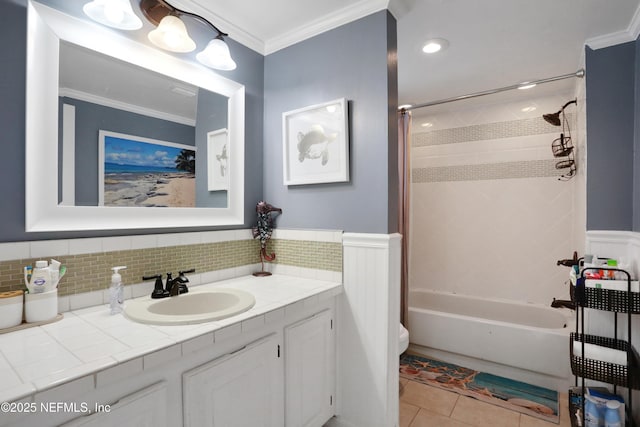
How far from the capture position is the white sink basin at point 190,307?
1.13 m

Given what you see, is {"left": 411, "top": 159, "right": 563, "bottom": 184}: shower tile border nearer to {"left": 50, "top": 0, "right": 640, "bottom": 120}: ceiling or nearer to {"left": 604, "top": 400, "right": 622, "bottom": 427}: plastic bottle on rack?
{"left": 50, "top": 0, "right": 640, "bottom": 120}: ceiling

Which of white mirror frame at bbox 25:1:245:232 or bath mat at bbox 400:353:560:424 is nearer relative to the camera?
white mirror frame at bbox 25:1:245:232

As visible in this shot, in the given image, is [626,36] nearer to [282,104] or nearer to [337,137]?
[337,137]

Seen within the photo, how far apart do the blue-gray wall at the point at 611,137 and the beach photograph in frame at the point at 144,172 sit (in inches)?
95.3

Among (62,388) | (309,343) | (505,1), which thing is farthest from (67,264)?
(505,1)

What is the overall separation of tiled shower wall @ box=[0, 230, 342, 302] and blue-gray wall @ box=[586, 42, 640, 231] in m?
1.64

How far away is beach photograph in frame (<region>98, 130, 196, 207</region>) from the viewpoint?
139 centimetres

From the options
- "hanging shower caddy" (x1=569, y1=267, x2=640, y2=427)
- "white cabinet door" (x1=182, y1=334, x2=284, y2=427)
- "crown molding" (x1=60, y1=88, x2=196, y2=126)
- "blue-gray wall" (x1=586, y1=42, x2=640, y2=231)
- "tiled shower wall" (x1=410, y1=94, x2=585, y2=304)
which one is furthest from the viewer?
"tiled shower wall" (x1=410, y1=94, x2=585, y2=304)

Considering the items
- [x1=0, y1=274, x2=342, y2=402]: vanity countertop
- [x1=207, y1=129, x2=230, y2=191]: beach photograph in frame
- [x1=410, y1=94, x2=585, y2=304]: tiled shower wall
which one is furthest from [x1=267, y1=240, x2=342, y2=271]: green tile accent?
[x1=410, y1=94, x2=585, y2=304]: tiled shower wall

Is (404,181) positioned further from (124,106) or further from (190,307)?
(124,106)

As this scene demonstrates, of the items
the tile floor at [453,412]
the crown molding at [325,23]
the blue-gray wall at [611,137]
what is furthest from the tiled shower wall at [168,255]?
the blue-gray wall at [611,137]

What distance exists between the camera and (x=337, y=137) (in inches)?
68.8

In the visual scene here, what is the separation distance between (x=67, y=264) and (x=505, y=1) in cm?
240

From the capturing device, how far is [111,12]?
1.25 m
